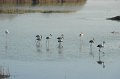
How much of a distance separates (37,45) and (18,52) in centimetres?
248

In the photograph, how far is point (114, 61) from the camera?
21.8 m

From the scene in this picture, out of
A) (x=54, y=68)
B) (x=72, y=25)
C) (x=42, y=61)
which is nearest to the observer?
(x=54, y=68)

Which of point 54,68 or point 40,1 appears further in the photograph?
point 40,1

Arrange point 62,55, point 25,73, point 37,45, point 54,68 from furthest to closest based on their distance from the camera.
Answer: point 37,45 < point 62,55 < point 54,68 < point 25,73

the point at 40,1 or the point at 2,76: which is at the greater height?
the point at 40,1

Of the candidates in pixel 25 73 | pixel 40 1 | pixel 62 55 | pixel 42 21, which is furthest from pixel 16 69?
pixel 40 1

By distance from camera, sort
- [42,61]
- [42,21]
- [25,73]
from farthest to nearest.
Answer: [42,21]
[42,61]
[25,73]

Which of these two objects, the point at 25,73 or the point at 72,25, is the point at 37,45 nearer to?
the point at 25,73

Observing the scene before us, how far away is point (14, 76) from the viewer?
1806 centimetres

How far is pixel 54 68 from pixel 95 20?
2352cm

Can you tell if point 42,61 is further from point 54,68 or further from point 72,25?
point 72,25

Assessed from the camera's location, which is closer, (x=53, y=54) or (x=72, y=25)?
(x=53, y=54)

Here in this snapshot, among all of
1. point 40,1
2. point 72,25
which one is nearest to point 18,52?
point 72,25

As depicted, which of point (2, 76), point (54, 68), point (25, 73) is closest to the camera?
point (2, 76)
